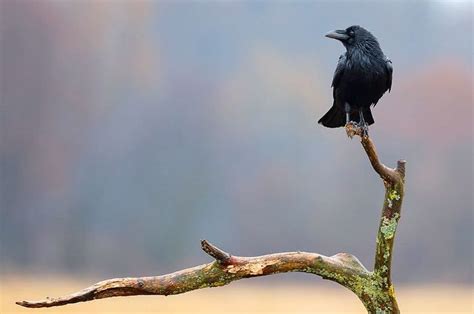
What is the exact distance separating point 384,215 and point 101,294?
43.2 inches

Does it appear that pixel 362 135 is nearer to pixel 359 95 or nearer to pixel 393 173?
pixel 393 173

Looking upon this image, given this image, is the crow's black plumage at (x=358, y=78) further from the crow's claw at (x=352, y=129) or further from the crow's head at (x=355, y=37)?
the crow's claw at (x=352, y=129)

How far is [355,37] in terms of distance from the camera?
2.94 metres

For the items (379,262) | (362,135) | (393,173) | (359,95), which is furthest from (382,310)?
(359,95)

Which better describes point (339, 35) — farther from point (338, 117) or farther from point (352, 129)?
point (352, 129)

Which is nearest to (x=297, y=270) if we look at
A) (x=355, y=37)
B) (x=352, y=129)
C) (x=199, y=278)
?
(x=199, y=278)

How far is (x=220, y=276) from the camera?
2.10m

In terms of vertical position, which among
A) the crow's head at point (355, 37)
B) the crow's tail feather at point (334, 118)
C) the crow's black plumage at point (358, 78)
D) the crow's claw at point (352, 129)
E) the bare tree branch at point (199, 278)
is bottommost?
the bare tree branch at point (199, 278)

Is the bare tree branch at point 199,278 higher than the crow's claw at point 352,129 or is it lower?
lower

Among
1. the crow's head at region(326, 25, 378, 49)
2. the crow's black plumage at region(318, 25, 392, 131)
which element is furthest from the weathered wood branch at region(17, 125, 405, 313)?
the crow's head at region(326, 25, 378, 49)

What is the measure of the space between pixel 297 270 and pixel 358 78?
1.08 m

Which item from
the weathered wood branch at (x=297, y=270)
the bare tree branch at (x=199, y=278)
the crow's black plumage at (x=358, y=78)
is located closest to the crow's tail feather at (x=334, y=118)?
the crow's black plumage at (x=358, y=78)

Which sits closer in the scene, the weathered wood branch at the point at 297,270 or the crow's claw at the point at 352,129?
the weathered wood branch at the point at 297,270

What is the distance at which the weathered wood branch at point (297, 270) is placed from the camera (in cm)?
207
